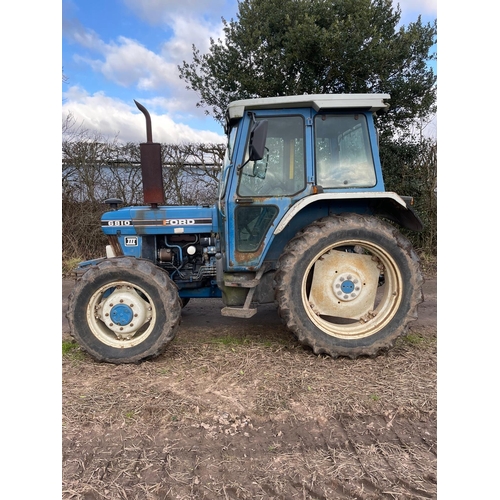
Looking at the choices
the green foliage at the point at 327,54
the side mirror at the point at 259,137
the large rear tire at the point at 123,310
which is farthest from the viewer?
the green foliage at the point at 327,54

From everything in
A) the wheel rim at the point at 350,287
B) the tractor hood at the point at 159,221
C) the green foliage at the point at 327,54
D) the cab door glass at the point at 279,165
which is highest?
the green foliage at the point at 327,54

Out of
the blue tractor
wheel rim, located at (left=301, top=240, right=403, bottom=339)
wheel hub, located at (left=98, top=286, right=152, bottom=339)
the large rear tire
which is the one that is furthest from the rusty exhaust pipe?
wheel rim, located at (left=301, top=240, right=403, bottom=339)

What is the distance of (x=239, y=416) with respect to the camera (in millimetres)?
2264

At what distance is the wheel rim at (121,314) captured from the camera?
9.82 ft

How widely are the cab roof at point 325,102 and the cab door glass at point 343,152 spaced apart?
113mm

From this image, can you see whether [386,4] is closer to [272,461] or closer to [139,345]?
[139,345]

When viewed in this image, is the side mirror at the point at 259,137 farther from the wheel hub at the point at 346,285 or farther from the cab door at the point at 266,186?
the wheel hub at the point at 346,285

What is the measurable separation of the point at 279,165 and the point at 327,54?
14.9 feet

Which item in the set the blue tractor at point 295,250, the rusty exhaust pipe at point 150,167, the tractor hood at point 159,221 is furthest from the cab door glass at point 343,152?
the rusty exhaust pipe at point 150,167

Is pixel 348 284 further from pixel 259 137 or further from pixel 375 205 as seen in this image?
pixel 259 137


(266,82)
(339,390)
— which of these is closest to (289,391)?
(339,390)

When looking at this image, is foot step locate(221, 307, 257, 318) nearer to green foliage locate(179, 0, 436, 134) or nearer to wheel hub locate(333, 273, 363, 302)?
wheel hub locate(333, 273, 363, 302)

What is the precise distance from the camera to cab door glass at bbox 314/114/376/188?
3111 millimetres

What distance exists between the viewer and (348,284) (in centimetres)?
318
